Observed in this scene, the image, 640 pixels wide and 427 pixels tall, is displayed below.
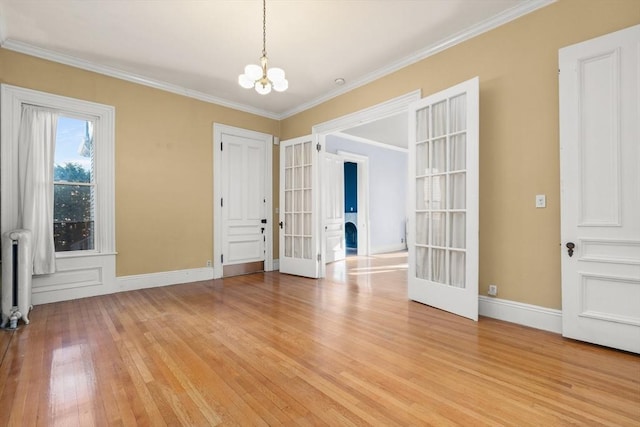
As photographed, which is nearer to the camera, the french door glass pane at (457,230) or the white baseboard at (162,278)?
the french door glass pane at (457,230)

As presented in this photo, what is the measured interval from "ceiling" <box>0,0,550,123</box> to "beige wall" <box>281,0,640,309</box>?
0.23 metres

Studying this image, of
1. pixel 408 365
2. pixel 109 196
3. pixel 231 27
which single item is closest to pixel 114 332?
pixel 109 196

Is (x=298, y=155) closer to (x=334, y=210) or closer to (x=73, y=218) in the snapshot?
(x=334, y=210)

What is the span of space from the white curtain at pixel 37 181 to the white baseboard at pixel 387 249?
6.50 meters

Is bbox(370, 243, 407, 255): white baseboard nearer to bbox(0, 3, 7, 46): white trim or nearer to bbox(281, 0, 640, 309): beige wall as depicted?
bbox(281, 0, 640, 309): beige wall

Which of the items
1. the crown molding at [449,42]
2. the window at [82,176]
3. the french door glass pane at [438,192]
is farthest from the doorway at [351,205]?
the window at [82,176]

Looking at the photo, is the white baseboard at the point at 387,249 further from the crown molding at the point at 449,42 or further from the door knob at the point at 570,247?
the door knob at the point at 570,247

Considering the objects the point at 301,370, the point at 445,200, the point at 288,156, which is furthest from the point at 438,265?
the point at 288,156

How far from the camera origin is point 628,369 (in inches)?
82.3

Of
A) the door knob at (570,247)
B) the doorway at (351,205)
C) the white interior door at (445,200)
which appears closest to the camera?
the door knob at (570,247)

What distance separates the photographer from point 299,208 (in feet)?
17.8

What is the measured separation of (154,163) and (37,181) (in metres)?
1.34

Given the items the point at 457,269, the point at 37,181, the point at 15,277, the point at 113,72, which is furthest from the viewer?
the point at 113,72

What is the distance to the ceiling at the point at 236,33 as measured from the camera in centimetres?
293
